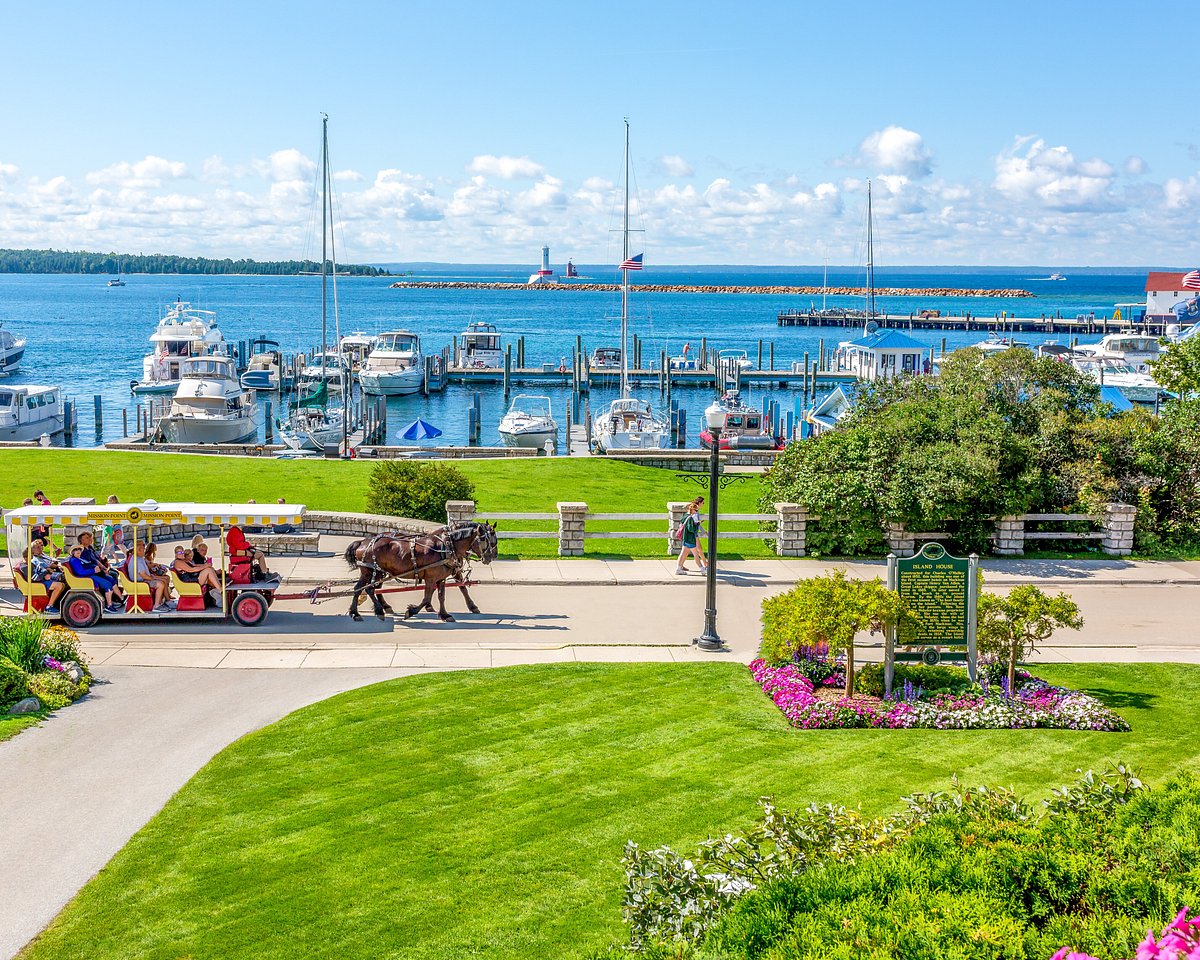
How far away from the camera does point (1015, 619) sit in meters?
16.2

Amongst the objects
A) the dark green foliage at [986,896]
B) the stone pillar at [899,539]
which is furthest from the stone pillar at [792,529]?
the dark green foliage at [986,896]

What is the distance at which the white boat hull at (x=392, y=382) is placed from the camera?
3302 inches

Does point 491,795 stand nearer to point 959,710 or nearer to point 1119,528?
point 959,710

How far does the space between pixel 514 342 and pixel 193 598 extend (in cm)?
13371

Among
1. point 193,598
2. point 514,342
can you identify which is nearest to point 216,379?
point 193,598

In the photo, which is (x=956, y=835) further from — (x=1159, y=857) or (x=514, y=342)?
(x=514, y=342)

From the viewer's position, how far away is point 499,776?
43.4 ft

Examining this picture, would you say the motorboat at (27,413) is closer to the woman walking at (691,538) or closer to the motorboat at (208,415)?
the motorboat at (208,415)

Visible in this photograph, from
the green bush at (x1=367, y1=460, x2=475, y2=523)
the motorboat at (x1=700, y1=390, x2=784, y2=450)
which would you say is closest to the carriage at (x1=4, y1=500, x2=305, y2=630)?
the green bush at (x1=367, y1=460, x2=475, y2=523)

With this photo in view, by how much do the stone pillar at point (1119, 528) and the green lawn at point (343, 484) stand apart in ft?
25.5

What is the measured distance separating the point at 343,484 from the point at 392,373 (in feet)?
181

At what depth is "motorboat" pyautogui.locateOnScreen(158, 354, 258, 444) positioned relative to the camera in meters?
58.5

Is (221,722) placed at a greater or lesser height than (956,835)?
lesser

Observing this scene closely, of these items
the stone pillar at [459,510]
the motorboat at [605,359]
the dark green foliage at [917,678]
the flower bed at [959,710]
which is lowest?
the flower bed at [959,710]
